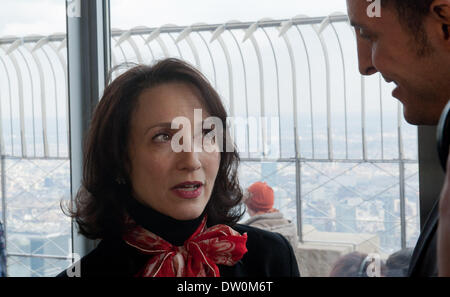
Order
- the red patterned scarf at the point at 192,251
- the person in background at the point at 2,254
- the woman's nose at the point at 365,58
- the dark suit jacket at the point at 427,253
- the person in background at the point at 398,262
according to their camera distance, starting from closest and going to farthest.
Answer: the dark suit jacket at the point at 427,253, the woman's nose at the point at 365,58, the red patterned scarf at the point at 192,251, the person in background at the point at 398,262, the person in background at the point at 2,254

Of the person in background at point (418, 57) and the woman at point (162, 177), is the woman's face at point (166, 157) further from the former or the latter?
the person in background at point (418, 57)

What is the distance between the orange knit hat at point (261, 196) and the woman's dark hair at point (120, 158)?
37 cm

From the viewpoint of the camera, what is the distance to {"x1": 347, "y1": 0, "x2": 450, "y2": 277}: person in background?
630mm

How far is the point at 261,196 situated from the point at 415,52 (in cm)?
96

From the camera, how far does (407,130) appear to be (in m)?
1.42

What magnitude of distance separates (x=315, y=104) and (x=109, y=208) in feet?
Answer: 2.62

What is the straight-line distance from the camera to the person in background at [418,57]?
24.8 inches

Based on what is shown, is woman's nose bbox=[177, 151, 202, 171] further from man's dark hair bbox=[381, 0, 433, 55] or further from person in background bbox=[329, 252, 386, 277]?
person in background bbox=[329, 252, 386, 277]

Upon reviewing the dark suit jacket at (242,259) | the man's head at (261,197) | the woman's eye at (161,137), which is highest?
the woman's eye at (161,137)

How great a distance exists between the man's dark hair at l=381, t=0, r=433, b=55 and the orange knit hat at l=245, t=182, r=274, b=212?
3.13ft

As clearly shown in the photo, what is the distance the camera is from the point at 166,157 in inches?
40.8

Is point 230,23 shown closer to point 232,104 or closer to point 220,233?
point 232,104

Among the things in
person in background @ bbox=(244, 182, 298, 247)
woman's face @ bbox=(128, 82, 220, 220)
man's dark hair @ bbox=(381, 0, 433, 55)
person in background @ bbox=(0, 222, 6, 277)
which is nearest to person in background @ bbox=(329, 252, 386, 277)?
A: person in background @ bbox=(244, 182, 298, 247)

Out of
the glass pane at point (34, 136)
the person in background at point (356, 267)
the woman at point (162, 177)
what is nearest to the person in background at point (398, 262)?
the person in background at point (356, 267)
